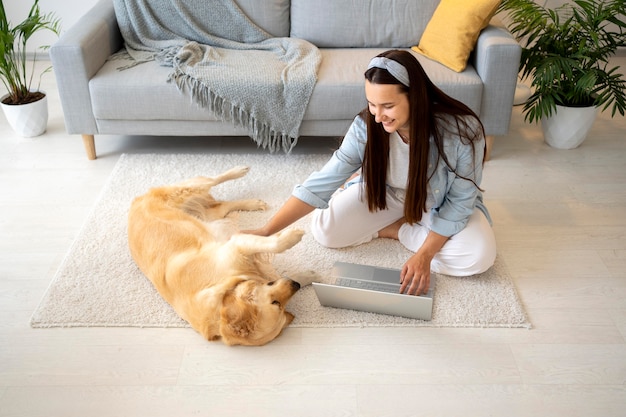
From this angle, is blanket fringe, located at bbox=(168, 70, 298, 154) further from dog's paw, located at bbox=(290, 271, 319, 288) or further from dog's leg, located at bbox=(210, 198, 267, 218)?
dog's paw, located at bbox=(290, 271, 319, 288)

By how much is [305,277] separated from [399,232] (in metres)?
0.42

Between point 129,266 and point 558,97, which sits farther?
point 558,97

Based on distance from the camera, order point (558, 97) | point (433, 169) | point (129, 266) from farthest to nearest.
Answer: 1. point (558, 97)
2. point (129, 266)
3. point (433, 169)

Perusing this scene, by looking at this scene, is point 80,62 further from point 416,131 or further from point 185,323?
point 416,131

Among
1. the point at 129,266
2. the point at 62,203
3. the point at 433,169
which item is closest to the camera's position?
the point at 433,169

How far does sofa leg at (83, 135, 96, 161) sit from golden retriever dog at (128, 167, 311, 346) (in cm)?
84

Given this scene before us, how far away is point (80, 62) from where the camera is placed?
256cm

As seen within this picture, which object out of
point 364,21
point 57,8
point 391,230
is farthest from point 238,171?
point 57,8

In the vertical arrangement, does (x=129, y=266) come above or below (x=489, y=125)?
below

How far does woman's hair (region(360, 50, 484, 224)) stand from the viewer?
156 cm

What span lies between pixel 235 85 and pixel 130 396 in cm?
144

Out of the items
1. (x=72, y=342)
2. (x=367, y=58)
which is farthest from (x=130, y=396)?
(x=367, y=58)

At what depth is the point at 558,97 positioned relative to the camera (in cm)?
269

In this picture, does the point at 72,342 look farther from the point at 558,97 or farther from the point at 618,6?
the point at 618,6
